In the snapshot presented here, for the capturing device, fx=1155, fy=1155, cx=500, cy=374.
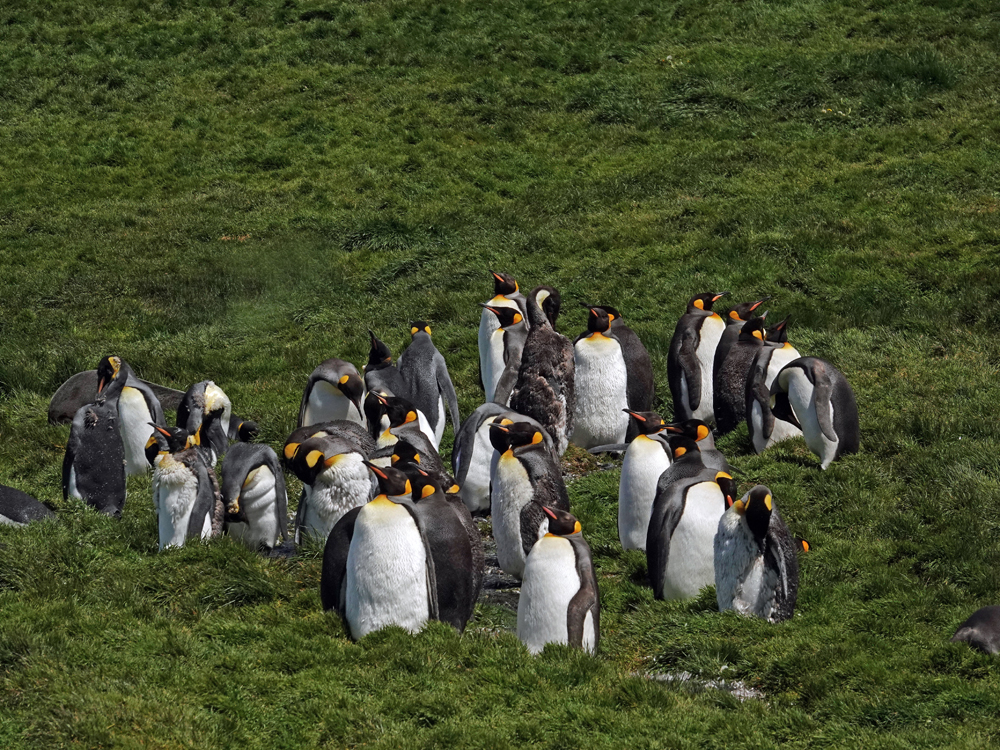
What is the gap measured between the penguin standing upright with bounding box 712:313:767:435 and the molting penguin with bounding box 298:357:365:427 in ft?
11.4

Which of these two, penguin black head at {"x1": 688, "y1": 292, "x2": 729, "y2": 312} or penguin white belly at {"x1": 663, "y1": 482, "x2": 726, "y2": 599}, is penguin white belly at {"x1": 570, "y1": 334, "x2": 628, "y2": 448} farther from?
penguin white belly at {"x1": 663, "y1": 482, "x2": 726, "y2": 599}

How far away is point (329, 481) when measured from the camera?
8289mm

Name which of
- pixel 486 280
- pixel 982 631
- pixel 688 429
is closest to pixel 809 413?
pixel 688 429

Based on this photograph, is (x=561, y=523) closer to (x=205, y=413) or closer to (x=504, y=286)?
(x=205, y=413)

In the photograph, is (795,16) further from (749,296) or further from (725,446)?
(725,446)

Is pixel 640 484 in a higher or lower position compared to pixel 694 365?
lower

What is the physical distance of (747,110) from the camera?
22.3 m

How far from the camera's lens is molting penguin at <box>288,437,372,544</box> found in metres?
8.27

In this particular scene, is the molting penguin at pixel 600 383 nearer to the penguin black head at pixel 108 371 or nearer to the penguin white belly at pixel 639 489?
the penguin white belly at pixel 639 489

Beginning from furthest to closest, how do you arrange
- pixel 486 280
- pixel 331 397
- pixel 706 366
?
pixel 486 280 → pixel 706 366 → pixel 331 397

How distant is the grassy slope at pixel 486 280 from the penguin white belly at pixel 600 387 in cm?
113

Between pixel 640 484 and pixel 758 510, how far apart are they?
187 centimetres

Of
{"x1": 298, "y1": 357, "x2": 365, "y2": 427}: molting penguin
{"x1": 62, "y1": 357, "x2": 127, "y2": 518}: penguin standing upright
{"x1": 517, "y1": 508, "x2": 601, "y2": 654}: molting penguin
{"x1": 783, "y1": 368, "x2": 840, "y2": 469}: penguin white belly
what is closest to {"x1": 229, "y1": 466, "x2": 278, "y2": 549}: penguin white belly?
{"x1": 62, "y1": 357, "x2": 127, "y2": 518}: penguin standing upright

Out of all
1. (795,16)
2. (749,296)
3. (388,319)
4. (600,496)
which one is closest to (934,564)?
(600,496)
